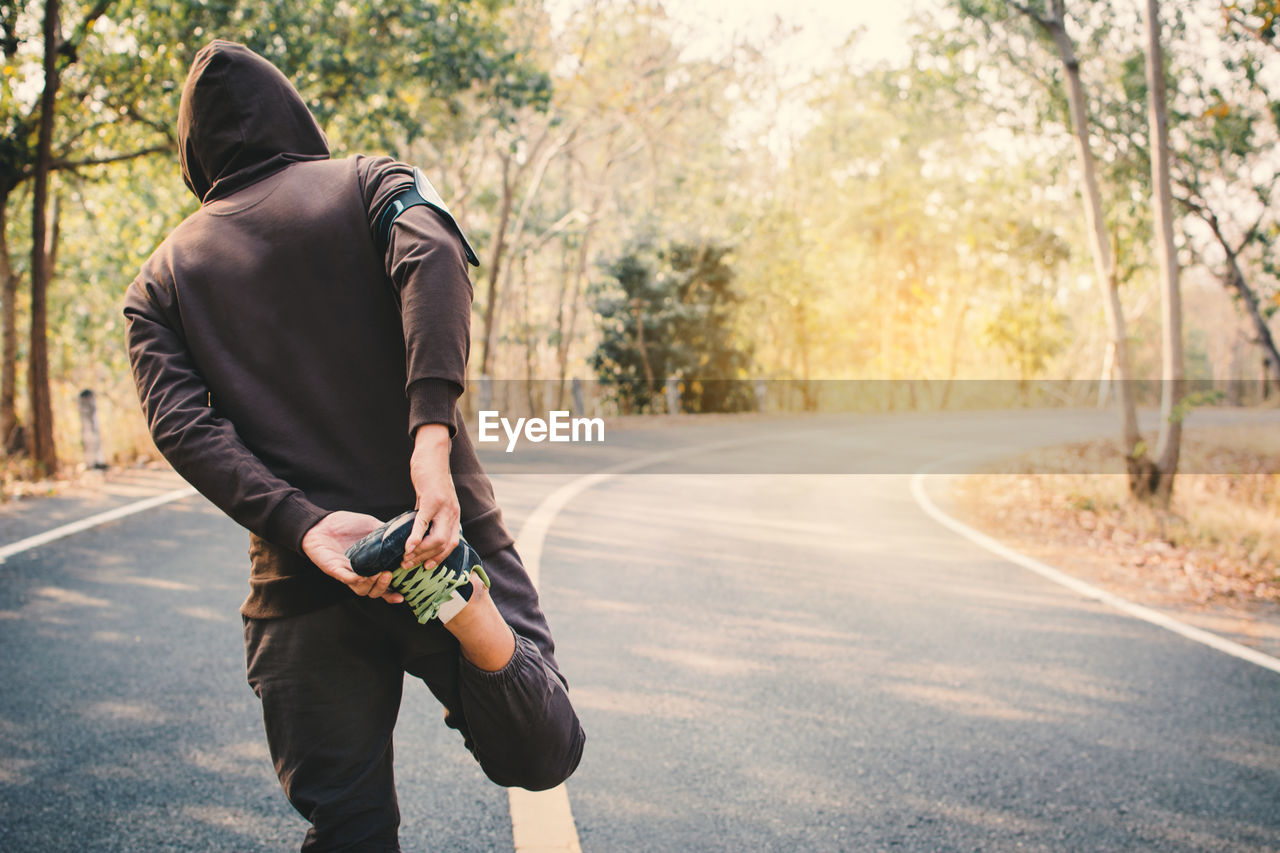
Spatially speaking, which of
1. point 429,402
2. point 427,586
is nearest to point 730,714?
point 427,586

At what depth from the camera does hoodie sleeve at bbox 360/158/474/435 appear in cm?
169

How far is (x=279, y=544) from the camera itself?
176 centimetres

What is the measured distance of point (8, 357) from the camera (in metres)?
11.8

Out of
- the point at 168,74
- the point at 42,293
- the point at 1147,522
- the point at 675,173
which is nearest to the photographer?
the point at 1147,522

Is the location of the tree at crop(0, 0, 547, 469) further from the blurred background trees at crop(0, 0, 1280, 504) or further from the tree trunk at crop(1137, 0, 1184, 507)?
the tree trunk at crop(1137, 0, 1184, 507)

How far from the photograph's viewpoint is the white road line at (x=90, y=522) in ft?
22.3

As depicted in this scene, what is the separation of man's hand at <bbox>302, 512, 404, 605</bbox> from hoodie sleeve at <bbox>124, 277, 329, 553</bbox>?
2 cm

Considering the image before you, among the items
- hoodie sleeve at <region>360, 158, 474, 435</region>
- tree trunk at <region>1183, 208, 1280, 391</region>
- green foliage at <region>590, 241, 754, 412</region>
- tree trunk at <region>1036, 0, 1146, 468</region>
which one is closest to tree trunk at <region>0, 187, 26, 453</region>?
hoodie sleeve at <region>360, 158, 474, 435</region>

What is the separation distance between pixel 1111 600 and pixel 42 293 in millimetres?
12498

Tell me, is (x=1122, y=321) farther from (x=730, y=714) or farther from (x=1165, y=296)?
(x=730, y=714)

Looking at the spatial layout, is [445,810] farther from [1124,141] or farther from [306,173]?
[1124,141]

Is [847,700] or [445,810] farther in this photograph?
[847,700]

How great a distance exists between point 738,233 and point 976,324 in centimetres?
2389

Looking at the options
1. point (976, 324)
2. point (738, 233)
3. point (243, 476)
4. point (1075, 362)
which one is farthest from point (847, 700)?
point (1075, 362)
